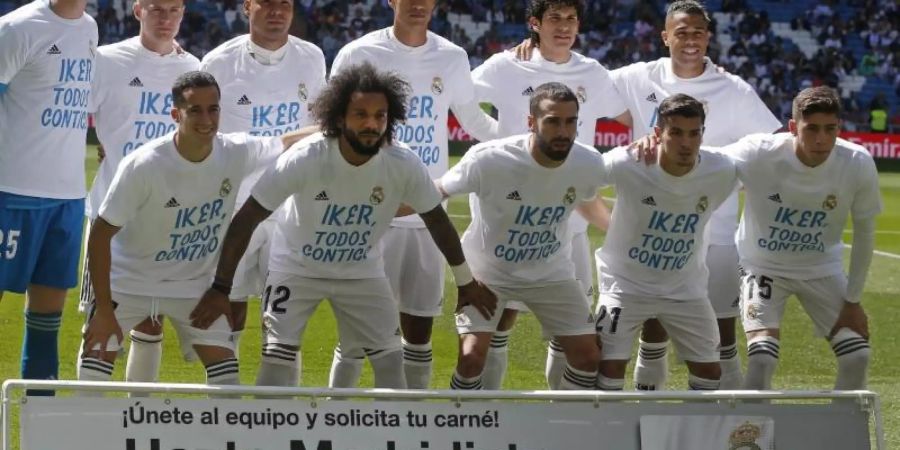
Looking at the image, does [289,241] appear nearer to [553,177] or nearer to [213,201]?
[213,201]

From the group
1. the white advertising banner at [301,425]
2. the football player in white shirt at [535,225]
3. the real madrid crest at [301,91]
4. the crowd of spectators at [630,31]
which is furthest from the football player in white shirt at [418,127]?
the crowd of spectators at [630,31]

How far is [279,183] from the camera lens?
6.78 m

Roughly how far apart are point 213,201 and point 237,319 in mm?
1238

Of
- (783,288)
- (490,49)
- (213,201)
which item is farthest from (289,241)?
(490,49)

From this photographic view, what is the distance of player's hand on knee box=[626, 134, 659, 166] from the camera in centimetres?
731

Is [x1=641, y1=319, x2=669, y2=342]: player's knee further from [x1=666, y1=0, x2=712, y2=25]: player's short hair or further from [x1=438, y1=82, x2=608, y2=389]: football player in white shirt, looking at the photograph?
[x1=666, y1=0, x2=712, y2=25]: player's short hair

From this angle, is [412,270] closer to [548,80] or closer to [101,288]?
[548,80]

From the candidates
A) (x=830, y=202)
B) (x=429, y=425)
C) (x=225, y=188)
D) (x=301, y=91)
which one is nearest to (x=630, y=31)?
(x=301, y=91)

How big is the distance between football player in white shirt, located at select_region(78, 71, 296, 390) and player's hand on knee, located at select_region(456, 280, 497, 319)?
113 centimetres

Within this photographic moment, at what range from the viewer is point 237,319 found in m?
7.89

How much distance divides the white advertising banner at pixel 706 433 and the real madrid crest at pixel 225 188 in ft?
7.23

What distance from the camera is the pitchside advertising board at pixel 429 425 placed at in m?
5.99

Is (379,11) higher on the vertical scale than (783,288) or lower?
higher

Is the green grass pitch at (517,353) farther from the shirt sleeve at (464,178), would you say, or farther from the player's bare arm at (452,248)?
the shirt sleeve at (464,178)
